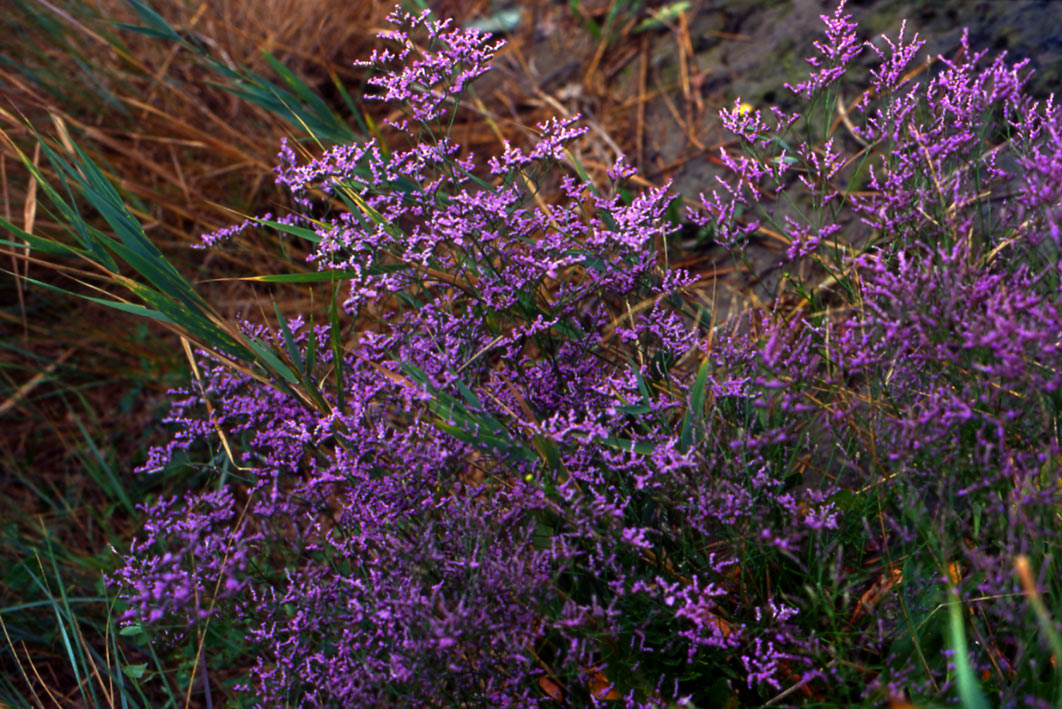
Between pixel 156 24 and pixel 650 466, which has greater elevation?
pixel 156 24

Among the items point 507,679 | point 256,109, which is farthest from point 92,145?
point 507,679

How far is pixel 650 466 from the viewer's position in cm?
155

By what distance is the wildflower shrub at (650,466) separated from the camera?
129cm

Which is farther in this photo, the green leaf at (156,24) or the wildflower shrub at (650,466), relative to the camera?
the green leaf at (156,24)

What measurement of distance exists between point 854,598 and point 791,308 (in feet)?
2.74

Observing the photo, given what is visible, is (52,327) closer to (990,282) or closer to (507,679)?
(507,679)

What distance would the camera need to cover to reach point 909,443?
1.27 meters

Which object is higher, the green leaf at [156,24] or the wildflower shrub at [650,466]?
the green leaf at [156,24]

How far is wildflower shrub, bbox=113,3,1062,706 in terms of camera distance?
129 centimetres

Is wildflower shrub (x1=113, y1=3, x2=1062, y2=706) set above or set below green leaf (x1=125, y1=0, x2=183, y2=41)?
below

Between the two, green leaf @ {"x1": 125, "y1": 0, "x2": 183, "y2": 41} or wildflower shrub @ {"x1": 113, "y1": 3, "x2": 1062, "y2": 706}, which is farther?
green leaf @ {"x1": 125, "y1": 0, "x2": 183, "y2": 41}

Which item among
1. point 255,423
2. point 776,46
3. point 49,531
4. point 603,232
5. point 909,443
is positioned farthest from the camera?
point 776,46

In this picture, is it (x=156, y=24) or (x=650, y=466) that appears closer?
(x=650, y=466)

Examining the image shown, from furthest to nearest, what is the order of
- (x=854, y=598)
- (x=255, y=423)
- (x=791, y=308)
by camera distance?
(x=791, y=308), (x=255, y=423), (x=854, y=598)
